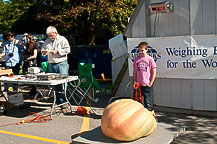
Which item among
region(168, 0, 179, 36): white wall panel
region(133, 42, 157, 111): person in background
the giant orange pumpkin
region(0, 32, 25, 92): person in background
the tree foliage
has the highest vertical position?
the tree foliage

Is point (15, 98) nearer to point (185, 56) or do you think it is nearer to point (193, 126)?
point (185, 56)

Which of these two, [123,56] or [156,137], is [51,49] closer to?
[123,56]

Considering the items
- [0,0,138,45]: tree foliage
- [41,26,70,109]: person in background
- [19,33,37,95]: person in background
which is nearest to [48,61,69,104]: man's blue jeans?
[41,26,70,109]: person in background


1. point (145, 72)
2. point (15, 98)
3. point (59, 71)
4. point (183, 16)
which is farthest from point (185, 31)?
point (15, 98)

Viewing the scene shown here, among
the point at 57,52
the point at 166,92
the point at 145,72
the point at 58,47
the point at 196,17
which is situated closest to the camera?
the point at 145,72

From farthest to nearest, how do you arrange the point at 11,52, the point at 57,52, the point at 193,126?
the point at 11,52 < the point at 57,52 < the point at 193,126

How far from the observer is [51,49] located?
7664 millimetres

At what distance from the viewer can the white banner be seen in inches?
249

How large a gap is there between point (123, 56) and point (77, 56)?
5312 millimetres

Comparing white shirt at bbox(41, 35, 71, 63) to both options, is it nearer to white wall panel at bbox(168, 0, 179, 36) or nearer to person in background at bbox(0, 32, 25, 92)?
person in background at bbox(0, 32, 25, 92)

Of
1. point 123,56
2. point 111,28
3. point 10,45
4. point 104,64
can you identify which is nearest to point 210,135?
point 123,56

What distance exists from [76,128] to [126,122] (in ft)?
6.44

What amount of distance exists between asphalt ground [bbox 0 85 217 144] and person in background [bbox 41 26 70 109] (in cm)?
59

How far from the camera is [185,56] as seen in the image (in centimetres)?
659
